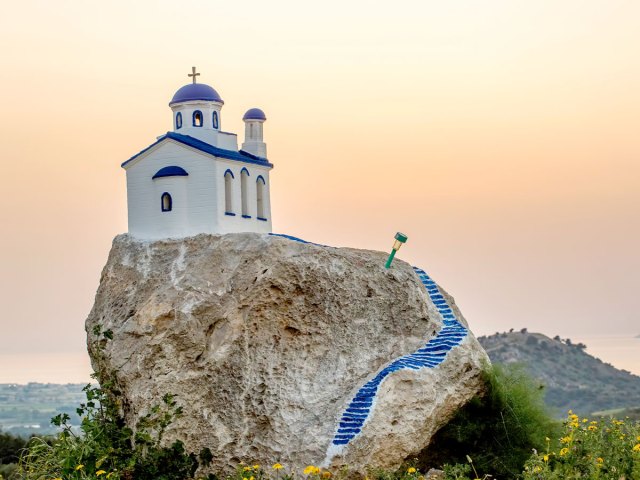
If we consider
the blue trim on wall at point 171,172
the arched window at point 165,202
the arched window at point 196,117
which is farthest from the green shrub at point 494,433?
the arched window at point 196,117

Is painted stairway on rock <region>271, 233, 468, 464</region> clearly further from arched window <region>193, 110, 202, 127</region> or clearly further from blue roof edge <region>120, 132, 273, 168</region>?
arched window <region>193, 110, 202, 127</region>

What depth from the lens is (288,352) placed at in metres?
16.5

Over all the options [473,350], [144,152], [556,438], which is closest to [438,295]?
[473,350]

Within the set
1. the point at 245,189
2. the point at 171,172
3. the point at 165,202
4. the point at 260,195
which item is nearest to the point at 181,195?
the point at 165,202

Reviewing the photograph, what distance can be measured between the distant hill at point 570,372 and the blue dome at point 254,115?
28958 mm

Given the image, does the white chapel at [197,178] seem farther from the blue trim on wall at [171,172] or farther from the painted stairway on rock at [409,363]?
the painted stairway on rock at [409,363]

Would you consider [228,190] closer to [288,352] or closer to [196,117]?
[196,117]

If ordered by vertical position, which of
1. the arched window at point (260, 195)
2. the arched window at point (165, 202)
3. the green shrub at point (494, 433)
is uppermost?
the arched window at point (260, 195)

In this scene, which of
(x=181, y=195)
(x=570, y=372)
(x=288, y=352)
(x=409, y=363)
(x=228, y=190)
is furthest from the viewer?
(x=570, y=372)

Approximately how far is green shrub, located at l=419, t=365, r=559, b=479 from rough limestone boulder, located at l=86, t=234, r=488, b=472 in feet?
0.81

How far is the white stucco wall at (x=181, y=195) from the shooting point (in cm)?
1806

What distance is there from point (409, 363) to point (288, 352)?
185cm

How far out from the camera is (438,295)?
1792 centimetres

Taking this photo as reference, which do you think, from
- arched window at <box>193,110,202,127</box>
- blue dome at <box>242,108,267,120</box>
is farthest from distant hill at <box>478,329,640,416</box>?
arched window at <box>193,110,202,127</box>
